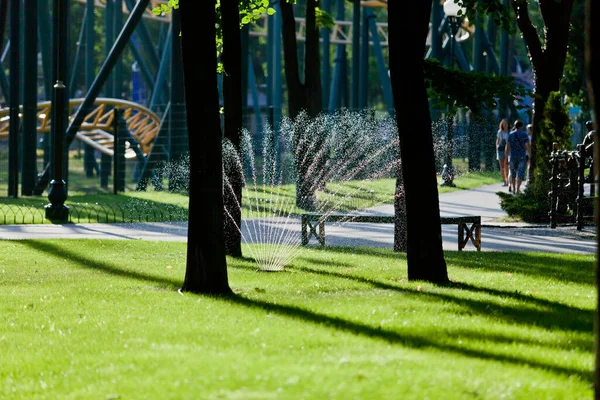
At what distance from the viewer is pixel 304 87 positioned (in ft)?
79.4

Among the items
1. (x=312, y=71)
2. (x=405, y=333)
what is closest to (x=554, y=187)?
(x=312, y=71)

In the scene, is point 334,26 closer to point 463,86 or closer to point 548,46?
point 548,46

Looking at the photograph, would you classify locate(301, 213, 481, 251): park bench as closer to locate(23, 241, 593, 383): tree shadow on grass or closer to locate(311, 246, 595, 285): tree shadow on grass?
locate(311, 246, 595, 285): tree shadow on grass

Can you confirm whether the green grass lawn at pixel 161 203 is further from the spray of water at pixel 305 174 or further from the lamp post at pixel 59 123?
the lamp post at pixel 59 123

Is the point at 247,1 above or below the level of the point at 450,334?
above

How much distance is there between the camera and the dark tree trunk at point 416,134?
11086 millimetres

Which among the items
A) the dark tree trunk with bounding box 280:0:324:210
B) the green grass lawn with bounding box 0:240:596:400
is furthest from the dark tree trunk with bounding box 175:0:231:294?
the dark tree trunk with bounding box 280:0:324:210

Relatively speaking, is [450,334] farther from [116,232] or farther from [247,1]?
[116,232]

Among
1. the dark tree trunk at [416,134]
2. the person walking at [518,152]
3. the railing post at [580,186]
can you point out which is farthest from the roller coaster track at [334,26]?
the dark tree trunk at [416,134]

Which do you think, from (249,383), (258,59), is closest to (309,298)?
(249,383)

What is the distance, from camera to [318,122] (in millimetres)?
25641

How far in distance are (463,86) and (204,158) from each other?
11.5ft

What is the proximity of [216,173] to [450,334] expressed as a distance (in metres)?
3.32

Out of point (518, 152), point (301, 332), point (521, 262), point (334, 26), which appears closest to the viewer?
point (301, 332)
